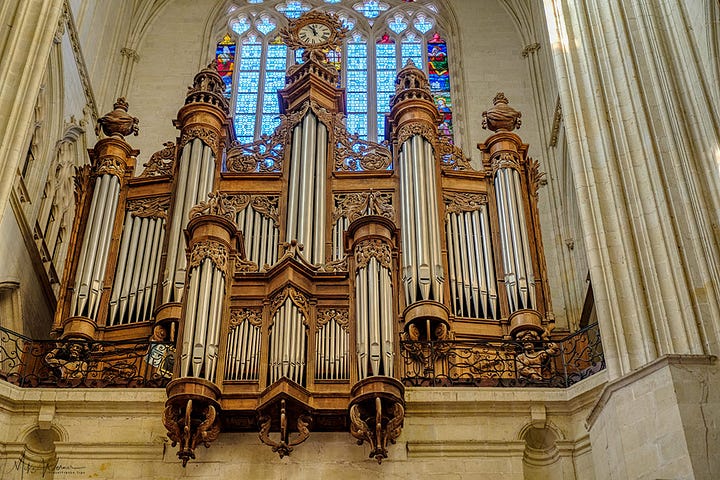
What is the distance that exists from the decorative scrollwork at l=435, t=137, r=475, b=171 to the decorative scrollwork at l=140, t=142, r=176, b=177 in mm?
3860

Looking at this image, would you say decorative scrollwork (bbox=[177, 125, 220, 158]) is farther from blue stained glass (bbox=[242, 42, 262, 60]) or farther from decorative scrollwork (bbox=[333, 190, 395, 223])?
blue stained glass (bbox=[242, 42, 262, 60])

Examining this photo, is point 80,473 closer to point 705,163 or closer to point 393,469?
point 393,469

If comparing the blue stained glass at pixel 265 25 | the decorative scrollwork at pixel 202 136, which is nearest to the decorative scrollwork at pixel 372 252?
the decorative scrollwork at pixel 202 136

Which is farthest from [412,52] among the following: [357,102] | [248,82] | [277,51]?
[248,82]

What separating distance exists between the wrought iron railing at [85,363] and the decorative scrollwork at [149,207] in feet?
7.47

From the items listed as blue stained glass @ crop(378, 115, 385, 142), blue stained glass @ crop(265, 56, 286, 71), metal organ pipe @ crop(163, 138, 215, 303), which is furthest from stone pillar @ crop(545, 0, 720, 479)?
blue stained glass @ crop(265, 56, 286, 71)

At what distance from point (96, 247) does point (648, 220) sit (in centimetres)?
734

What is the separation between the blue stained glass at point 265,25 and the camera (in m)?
20.4

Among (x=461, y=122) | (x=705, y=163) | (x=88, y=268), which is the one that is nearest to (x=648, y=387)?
(x=705, y=163)

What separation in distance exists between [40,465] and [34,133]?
5.59 m

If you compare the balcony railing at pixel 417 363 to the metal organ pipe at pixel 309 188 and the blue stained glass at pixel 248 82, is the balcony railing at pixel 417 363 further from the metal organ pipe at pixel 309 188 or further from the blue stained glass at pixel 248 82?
the blue stained glass at pixel 248 82

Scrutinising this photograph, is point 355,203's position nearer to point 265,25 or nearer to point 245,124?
point 245,124

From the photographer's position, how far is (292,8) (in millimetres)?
20719

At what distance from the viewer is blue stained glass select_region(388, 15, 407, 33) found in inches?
798
